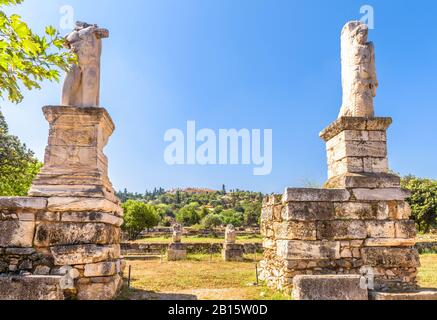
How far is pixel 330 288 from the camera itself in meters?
4.48

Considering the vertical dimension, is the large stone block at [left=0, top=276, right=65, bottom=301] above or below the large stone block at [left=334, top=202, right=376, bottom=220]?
below

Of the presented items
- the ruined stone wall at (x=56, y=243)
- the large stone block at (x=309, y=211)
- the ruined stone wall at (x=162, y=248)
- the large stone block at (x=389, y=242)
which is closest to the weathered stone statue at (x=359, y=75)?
the large stone block at (x=309, y=211)

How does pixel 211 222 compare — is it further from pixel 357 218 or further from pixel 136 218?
pixel 357 218

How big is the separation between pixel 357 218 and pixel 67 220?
439 cm

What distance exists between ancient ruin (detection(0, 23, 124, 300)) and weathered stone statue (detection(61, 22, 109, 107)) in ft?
0.05

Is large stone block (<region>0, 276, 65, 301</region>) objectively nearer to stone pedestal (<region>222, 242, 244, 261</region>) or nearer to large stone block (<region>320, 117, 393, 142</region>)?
large stone block (<region>320, 117, 393, 142</region>)

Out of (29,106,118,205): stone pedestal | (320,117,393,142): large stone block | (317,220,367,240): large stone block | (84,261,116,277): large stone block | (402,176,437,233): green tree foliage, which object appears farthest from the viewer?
(402,176,437,233): green tree foliage

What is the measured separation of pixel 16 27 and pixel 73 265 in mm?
3057

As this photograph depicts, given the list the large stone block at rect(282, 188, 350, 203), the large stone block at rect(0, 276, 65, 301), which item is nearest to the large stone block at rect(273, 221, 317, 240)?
the large stone block at rect(282, 188, 350, 203)

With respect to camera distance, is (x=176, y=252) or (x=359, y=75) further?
(x=176, y=252)

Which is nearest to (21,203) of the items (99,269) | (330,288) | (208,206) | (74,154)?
(74,154)

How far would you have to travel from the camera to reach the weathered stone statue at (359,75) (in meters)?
5.94

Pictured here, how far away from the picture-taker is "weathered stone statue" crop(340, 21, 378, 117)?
594cm
